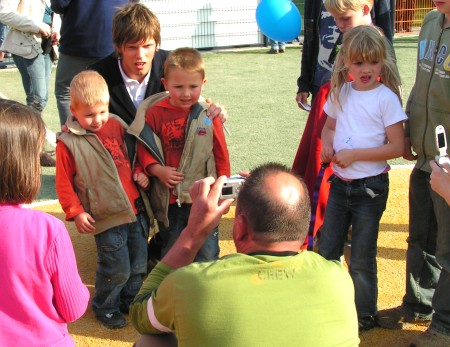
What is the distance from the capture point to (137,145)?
13.9ft

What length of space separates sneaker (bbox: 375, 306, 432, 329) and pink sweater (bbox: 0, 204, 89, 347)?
2096mm

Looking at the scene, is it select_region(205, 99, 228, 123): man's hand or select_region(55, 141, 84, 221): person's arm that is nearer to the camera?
select_region(55, 141, 84, 221): person's arm

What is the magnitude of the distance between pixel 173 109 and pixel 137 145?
314 mm

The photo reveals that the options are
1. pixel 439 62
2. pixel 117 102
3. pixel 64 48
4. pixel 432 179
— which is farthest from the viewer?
pixel 64 48

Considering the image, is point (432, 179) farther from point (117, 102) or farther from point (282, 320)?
point (117, 102)

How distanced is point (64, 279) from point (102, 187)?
1.46m

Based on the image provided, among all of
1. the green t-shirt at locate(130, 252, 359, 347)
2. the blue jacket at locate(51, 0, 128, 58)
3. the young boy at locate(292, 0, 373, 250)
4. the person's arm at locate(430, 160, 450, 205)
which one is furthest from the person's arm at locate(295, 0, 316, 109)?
the green t-shirt at locate(130, 252, 359, 347)

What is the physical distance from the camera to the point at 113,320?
4.21m

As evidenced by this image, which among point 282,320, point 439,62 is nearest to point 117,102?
point 439,62

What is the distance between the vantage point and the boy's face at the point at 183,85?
4.09m

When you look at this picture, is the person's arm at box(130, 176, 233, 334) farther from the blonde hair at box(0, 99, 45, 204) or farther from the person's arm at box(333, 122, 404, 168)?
the person's arm at box(333, 122, 404, 168)

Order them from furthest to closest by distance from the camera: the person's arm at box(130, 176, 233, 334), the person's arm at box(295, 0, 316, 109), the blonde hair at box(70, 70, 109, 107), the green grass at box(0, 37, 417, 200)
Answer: the green grass at box(0, 37, 417, 200) → the person's arm at box(295, 0, 316, 109) → the blonde hair at box(70, 70, 109, 107) → the person's arm at box(130, 176, 233, 334)

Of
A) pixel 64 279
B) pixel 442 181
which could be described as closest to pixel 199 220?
pixel 64 279

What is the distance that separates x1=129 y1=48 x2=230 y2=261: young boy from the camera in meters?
4.12
